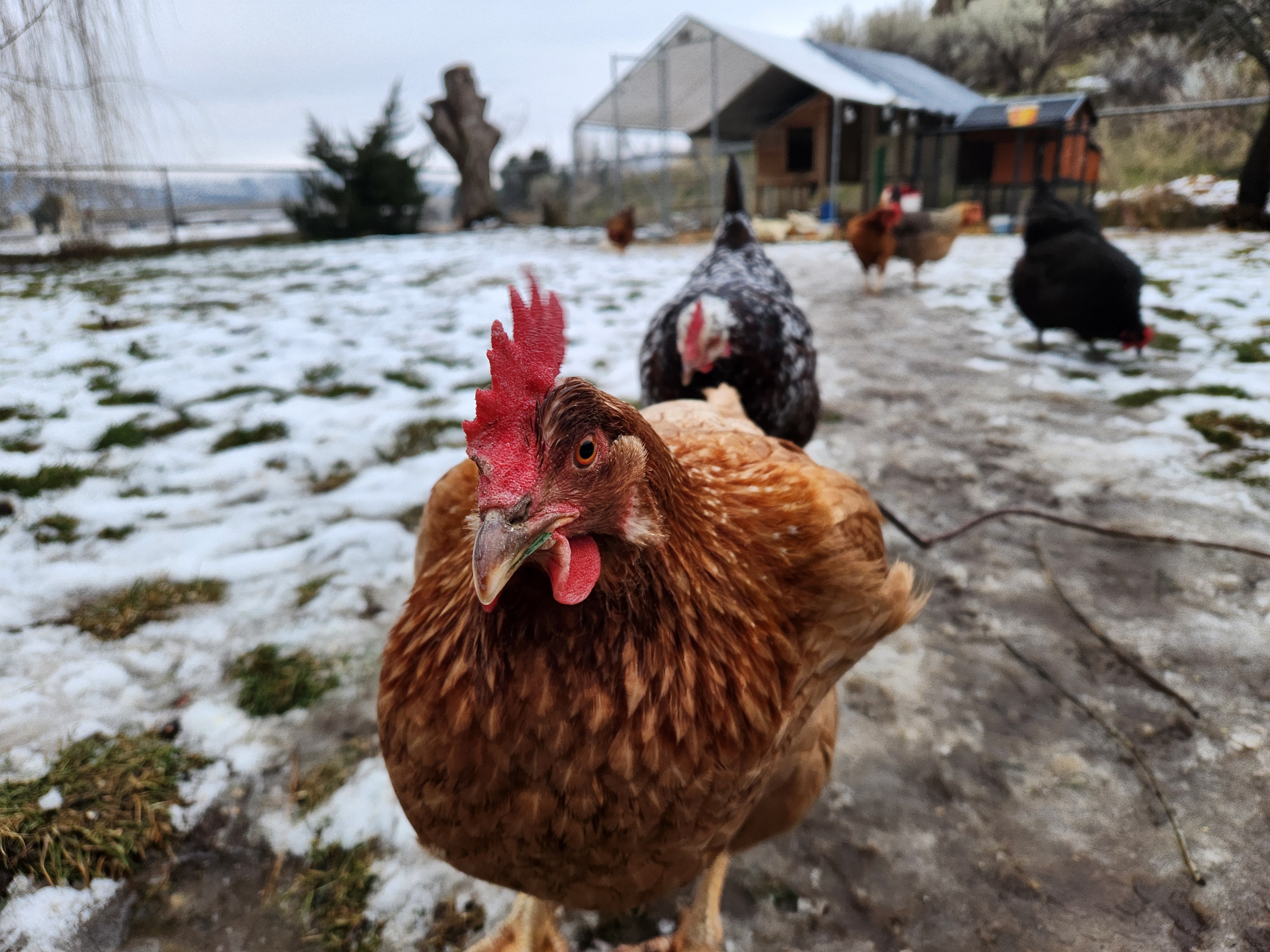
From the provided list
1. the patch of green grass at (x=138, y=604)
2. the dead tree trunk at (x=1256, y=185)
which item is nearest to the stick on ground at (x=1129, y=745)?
the patch of green grass at (x=138, y=604)

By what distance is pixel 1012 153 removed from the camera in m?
10.7

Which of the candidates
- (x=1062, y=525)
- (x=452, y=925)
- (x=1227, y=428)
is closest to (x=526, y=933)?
(x=452, y=925)

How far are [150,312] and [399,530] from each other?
15.9 feet

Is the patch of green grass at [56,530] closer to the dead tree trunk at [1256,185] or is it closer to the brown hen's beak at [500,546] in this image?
the brown hen's beak at [500,546]

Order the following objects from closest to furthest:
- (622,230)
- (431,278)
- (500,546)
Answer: (500,546) < (431,278) < (622,230)

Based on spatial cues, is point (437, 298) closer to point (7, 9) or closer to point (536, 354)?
point (7, 9)

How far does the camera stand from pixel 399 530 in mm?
2445

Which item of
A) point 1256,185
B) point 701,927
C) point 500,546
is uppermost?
point 1256,185

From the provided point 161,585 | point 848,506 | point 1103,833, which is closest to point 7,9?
point 161,585

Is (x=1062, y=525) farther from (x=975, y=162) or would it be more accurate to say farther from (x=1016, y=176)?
(x=975, y=162)

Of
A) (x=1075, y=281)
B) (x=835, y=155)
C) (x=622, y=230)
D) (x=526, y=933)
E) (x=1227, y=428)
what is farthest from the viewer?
(x=835, y=155)

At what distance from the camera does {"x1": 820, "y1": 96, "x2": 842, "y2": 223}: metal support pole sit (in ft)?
33.2

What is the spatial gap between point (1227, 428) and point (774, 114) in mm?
13372

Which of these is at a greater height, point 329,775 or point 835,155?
point 835,155
